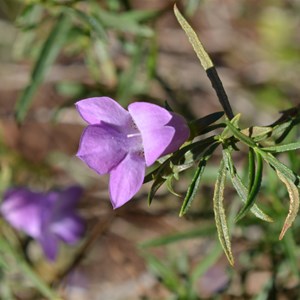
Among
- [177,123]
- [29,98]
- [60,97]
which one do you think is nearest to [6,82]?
[60,97]

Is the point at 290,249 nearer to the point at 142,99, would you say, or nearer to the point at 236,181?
the point at 236,181

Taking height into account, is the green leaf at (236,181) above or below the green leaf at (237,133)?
below

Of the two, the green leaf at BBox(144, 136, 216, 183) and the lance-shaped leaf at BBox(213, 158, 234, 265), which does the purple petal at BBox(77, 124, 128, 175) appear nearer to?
the green leaf at BBox(144, 136, 216, 183)

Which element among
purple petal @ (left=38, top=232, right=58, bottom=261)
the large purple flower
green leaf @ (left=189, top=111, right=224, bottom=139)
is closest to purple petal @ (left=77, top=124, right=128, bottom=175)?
the large purple flower

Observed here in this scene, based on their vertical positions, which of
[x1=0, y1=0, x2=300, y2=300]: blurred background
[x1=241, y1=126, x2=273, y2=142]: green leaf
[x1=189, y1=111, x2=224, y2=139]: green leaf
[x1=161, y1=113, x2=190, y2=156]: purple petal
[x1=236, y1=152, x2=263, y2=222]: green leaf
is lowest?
[x1=0, y1=0, x2=300, y2=300]: blurred background

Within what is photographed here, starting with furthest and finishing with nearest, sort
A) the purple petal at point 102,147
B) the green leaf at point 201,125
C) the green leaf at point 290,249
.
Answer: the green leaf at point 290,249 → the green leaf at point 201,125 → the purple petal at point 102,147

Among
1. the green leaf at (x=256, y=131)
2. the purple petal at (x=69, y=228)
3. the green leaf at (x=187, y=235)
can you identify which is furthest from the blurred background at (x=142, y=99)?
the green leaf at (x=256, y=131)

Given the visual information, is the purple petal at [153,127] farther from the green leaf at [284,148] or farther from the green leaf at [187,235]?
the green leaf at [187,235]

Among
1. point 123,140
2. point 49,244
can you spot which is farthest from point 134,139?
point 49,244
